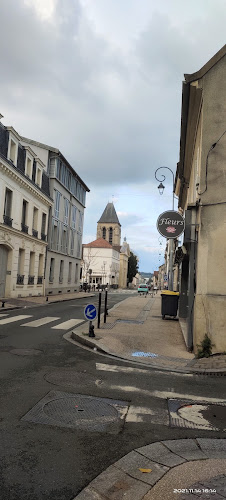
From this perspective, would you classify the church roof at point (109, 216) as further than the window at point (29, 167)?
Yes

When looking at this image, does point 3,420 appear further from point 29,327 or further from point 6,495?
point 29,327

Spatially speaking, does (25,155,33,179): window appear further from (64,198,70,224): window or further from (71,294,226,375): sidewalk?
(71,294,226,375): sidewalk

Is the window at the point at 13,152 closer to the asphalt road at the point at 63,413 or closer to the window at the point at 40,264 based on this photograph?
the window at the point at 40,264

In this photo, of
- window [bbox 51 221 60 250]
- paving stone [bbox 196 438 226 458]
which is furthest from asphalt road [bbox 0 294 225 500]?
window [bbox 51 221 60 250]

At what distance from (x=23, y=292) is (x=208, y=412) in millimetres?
22018

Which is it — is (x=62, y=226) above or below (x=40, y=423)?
above

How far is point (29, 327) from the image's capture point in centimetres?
1201

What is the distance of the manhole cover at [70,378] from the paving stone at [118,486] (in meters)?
2.74

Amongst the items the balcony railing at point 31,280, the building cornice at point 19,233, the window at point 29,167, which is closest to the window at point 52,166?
the window at point 29,167

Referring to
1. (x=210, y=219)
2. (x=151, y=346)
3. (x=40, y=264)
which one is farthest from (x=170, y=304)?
(x=40, y=264)

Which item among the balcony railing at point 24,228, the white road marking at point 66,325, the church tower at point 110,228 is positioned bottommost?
the white road marking at point 66,325

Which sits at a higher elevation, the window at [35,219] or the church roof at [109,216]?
the church roof at [109,216]

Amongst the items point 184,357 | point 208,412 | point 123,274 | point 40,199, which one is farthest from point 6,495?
point 123,274

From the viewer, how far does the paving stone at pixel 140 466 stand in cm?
314
